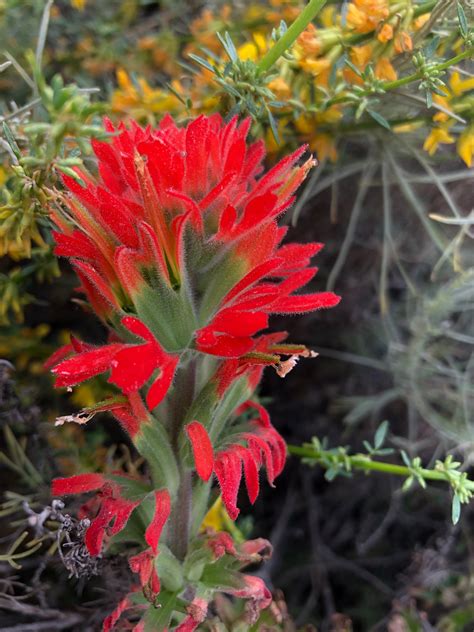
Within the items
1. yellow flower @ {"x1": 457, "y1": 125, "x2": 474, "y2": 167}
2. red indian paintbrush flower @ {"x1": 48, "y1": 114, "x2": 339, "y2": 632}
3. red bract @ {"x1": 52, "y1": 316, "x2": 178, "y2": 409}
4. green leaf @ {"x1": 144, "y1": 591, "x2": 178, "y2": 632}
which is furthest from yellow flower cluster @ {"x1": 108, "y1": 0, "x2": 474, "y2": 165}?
green leaf @ {"x1": 144, "y1": 591, "x2": 178, "y2": 632}

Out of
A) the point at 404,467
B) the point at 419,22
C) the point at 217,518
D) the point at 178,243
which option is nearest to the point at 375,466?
the point at 404,467

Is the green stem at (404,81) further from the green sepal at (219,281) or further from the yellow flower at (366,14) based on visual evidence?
the green sepal at (219,281)

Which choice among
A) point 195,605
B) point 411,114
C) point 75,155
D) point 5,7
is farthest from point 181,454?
point 5,7

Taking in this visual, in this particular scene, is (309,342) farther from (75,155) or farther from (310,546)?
(75,155)

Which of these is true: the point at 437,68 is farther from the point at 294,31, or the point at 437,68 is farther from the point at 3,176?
the point at 3,176

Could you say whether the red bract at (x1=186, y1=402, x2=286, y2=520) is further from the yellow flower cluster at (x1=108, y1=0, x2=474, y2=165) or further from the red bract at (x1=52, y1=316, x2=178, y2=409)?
the yellow flower cluster at (x1=108, y1=0, x2=474, y2=165)

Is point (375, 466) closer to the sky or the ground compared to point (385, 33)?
closer to the ground
